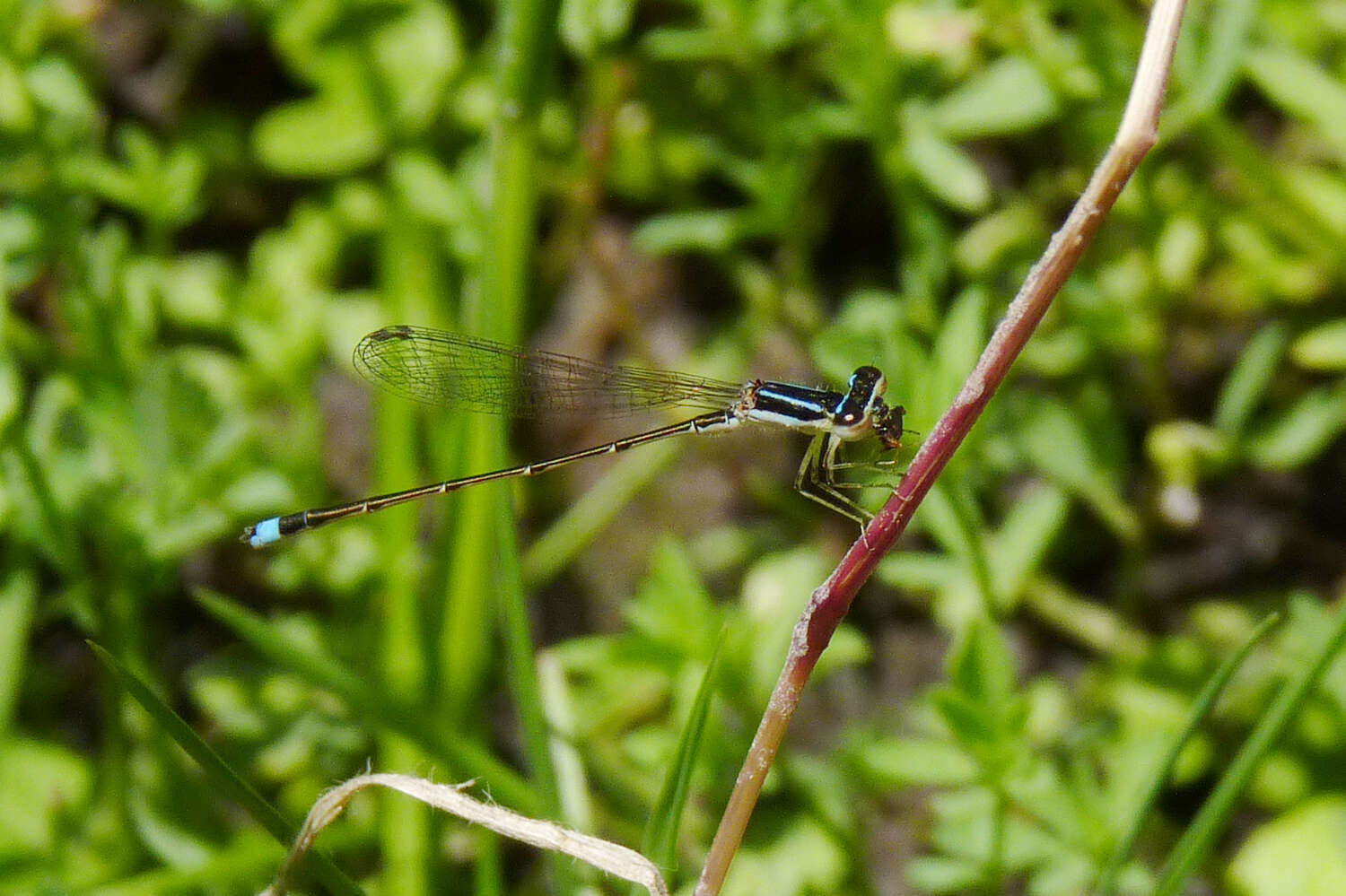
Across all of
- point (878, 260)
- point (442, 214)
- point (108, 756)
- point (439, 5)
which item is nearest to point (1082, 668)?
point (878, 260)

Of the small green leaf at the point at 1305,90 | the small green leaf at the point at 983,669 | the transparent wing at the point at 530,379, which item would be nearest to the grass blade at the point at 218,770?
the small green leaf at the point at 983,669

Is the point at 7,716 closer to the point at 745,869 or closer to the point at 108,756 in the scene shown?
the point at 108,756

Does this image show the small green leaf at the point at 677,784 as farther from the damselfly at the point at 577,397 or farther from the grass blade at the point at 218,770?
the damselfly at the point at 577,397

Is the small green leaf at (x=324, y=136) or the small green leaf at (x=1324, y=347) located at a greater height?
the small green leaf at (x=324, y=136)

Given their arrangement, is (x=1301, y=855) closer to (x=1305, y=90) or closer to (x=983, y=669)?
(x=983, y=669)

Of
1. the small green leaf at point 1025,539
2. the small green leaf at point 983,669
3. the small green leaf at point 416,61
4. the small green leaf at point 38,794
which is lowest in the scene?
the small green leaf at point 38,794
